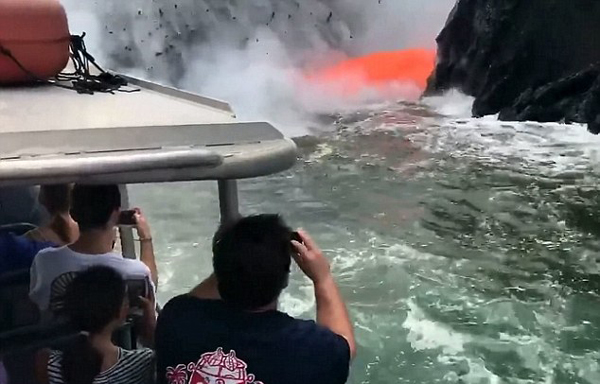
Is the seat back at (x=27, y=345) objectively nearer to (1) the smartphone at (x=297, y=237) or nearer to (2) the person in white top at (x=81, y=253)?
(2) the person in white top at (x=81, y=253)

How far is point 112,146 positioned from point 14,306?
2.11 feet

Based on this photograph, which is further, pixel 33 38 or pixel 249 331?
pixel 33 38

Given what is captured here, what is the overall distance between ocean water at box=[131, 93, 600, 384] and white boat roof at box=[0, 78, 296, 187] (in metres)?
0.92

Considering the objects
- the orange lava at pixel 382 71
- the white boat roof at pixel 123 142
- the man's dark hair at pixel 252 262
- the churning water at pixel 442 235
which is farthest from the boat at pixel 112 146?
the orange lava at pixel 382 71

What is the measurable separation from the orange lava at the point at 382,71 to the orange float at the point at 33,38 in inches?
929

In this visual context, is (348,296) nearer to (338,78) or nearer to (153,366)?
(153,366)

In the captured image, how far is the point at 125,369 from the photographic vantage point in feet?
5.81

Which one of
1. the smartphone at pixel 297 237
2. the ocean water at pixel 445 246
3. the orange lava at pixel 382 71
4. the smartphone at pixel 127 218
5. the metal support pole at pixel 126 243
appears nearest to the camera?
the smartphone at pixel 297 237

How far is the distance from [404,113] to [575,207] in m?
10.9

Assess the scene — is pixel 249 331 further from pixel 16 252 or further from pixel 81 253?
pixel 16 252

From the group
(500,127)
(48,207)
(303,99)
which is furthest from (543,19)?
(48,207)

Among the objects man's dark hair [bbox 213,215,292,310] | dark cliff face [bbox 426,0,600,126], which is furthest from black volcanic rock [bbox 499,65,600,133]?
man's dark hair [bbox 213,215,292,310]

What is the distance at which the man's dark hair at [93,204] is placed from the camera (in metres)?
1.86

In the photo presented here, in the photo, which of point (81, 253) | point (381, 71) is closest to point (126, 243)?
point (81, 253)
